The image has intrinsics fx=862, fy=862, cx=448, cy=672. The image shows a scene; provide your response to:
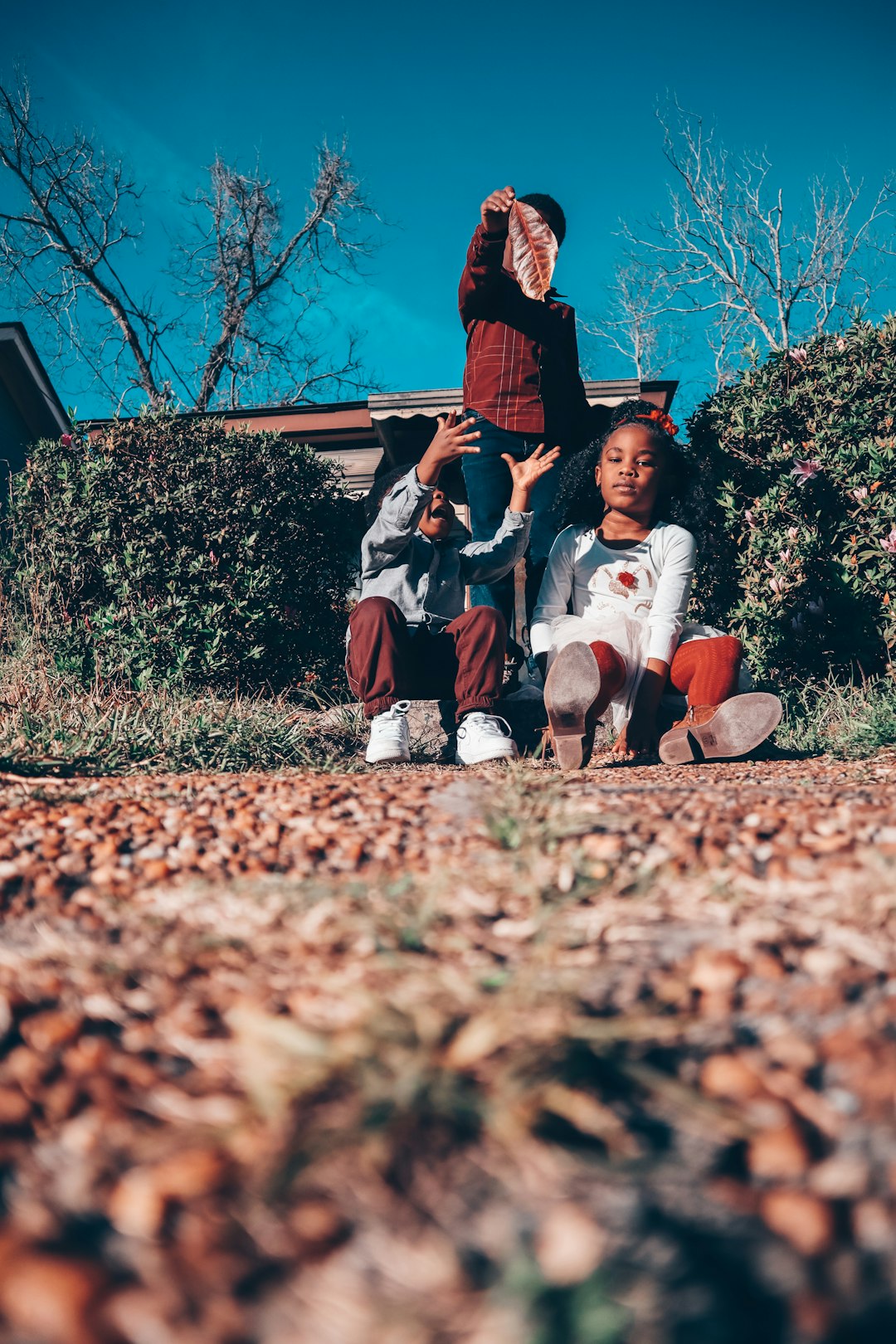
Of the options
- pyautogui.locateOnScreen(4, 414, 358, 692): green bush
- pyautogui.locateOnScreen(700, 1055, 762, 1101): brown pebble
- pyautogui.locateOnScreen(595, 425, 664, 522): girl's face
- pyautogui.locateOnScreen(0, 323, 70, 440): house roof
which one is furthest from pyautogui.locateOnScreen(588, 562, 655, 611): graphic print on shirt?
pyautogui.locateOnScreen(0, 323, 70, 440): house roof

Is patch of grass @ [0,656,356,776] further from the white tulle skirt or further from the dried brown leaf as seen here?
the dried brown leaf

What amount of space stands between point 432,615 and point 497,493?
66cm

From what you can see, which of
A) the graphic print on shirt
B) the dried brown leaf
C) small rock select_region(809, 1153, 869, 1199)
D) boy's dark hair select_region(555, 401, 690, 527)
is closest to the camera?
small rock select_region(809, 1153, 869, 1199)

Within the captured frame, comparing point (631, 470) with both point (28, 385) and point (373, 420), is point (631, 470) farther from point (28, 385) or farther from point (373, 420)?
point (28, 385)

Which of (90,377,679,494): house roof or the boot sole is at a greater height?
(90,377,679,494): house roof

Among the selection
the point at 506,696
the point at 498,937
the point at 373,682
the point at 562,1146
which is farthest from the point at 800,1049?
the point at 506,696

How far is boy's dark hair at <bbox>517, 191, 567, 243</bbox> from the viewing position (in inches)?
153

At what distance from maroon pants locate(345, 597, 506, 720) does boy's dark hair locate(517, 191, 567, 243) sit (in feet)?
5.97

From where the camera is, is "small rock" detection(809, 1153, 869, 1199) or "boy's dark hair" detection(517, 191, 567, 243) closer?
"small rock" detection(809, 1153, 869, 1199)

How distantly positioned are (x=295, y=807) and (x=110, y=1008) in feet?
3.16

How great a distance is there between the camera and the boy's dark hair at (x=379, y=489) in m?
4.37

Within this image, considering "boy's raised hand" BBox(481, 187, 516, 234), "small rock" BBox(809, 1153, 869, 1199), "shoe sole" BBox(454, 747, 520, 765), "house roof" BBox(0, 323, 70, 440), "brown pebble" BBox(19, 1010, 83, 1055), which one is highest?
"house roof" BBox(0, 323, 70, 440)

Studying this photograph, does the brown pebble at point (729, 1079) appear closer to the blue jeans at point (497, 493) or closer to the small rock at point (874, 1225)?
the small rock at point (874, 1225)

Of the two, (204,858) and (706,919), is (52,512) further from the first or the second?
(706,919)
